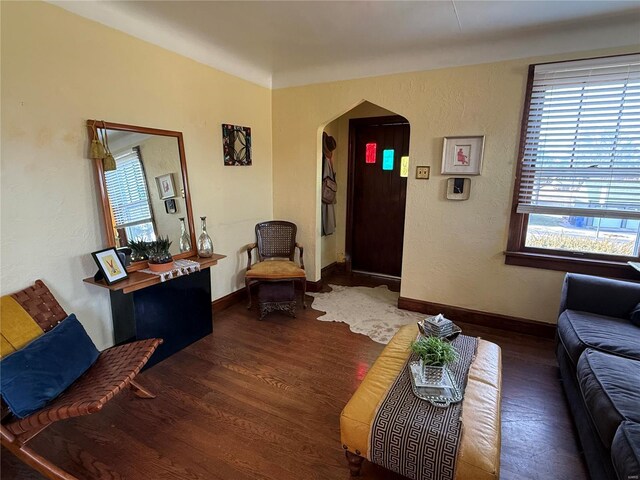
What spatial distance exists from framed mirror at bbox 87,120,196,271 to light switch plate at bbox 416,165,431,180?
2.25 metres

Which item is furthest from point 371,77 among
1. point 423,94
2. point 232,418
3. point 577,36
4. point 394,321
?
point 232,418

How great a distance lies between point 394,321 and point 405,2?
2667 mm

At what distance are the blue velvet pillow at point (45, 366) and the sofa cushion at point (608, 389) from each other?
2614mm

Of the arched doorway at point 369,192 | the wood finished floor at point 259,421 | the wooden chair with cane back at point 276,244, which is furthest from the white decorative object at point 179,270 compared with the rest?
the arched doorway at point 369,192

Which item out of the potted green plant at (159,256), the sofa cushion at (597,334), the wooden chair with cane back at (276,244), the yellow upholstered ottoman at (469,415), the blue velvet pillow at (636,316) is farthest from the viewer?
the wooden chair with cane back at (276,244)

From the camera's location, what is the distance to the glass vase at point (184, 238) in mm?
2865

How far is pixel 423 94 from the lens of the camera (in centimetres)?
316

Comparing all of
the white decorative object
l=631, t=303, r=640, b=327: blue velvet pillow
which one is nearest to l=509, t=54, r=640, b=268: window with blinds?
l=631, t=303, r=640, b=327: blue velvet pillow

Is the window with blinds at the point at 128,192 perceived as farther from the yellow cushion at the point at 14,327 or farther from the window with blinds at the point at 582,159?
the window with blinds at the point at 582,159

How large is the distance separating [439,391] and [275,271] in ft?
6.83

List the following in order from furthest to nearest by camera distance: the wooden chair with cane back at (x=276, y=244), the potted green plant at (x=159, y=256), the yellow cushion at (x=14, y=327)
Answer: the wooden chair with cane back at (x=276, y=244) < the potted green plant at (x=159, y=256) < the yellow cushion at (x=14, y=327)

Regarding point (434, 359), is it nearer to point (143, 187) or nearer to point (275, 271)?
Result: point (275, 271)

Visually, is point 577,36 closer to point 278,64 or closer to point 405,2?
point 405,2

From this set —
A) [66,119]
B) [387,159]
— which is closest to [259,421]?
[66,119]
